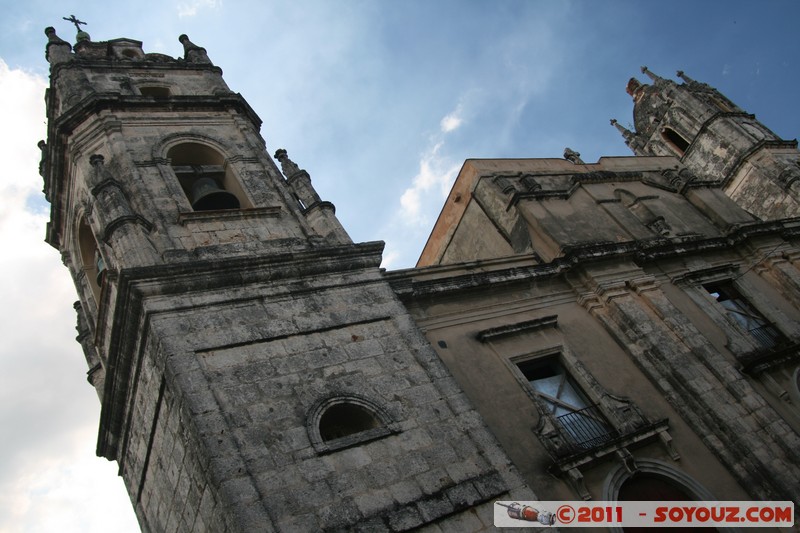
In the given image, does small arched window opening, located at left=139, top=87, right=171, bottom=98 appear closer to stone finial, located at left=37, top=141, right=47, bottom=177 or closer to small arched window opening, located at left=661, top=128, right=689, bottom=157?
stone finial, located at left=37, top=141, right=47, bottom=177

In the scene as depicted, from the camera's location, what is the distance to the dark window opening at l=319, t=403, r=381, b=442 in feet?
29.6

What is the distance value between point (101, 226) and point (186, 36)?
799 centimetres

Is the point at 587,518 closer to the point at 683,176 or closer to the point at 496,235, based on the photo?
the point at 496,235

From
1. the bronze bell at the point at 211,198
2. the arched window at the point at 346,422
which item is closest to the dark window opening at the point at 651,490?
the arched window at the point at 346,422

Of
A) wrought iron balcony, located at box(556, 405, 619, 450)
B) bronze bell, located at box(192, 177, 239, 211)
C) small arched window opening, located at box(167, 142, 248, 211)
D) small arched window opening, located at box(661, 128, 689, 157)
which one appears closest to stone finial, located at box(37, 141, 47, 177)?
small arched window opening, located at box(167, 142, 248, 211)

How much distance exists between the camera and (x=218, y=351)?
9.16m

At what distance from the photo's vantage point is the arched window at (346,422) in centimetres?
854

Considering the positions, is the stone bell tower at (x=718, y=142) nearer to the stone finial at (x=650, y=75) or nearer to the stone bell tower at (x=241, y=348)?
the stone finial at (x=650, y=75)

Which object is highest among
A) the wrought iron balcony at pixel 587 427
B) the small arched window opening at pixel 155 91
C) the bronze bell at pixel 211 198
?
the small arched window opening at pixel 155 91

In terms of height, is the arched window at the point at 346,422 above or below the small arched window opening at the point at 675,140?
below

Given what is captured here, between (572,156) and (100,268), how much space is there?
11408 millimetres

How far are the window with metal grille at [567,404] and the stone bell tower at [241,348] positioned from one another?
7.98ft

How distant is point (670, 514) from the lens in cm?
1034

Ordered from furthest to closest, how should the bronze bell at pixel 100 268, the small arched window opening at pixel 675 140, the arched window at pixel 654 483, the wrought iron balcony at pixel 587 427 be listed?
the small arched window opening at pixel 675 140, the bronze bell at pixel 100 268, the wrought iron balcony at pixel 587 427, the arched window at pixel 654 483
